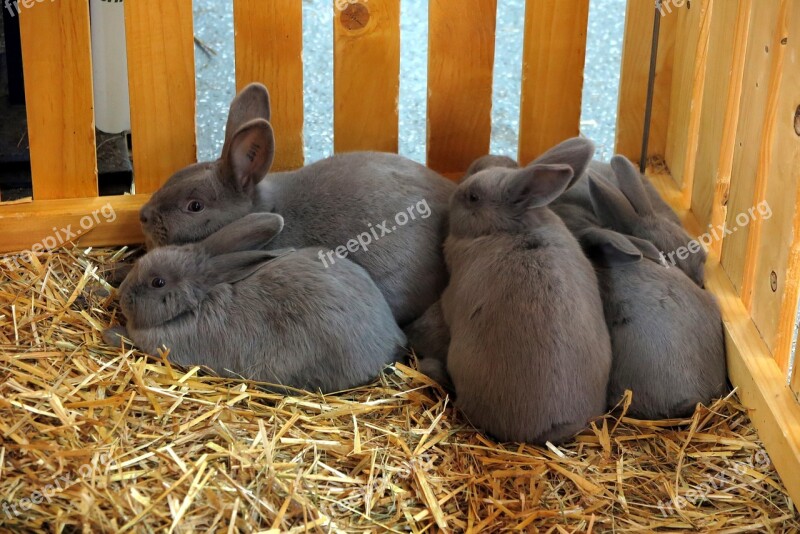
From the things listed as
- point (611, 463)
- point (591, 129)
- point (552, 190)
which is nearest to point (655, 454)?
point (611, 463)

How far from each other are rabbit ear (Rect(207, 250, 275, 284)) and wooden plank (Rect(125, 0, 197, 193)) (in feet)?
2.05

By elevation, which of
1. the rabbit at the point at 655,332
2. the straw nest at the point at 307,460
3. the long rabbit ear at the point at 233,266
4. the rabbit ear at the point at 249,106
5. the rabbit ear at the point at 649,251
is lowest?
the straw nest at the point at 307,460

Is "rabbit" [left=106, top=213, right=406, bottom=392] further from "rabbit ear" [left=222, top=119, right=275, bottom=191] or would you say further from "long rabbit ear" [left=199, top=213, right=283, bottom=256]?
"rabbit ear" [left=222, top=119, right=275, bottom=191]

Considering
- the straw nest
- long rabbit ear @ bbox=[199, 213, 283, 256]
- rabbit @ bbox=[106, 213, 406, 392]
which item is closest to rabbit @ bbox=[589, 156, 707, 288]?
the straw nest

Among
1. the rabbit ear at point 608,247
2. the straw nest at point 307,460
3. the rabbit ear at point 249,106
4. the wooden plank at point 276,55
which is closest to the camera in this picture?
the straw nest at point 307,460

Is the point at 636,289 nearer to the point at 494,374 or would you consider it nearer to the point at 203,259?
the point at 494,374

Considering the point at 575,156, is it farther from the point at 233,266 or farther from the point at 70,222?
the point at 70,222

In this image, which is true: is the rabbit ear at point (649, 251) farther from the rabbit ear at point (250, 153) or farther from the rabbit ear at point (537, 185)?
the rabbit ear at point (250, 153)

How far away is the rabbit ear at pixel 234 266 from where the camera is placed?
2.73m

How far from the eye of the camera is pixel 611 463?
8.16 ft

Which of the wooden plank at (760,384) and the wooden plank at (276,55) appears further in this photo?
the wooden plank at (276,55)

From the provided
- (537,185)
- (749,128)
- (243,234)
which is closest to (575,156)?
(537,185)

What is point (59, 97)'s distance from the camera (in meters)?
3.06

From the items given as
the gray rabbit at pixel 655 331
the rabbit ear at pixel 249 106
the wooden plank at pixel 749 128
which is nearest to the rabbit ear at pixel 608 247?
the gray rabbit at pixel 655 331
